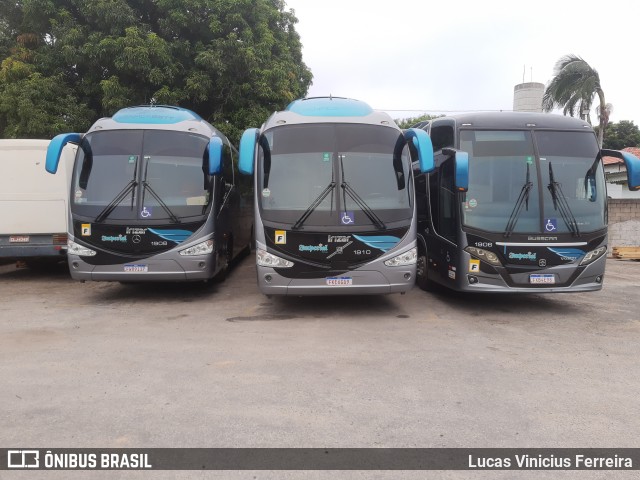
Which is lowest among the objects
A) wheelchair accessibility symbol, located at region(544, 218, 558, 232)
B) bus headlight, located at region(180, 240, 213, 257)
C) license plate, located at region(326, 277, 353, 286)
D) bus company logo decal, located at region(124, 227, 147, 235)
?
license plate, located at region(326, 277, 353, 286)

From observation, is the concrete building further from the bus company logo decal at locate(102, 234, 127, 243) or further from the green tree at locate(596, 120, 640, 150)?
the bus company logo decal at locate(102, 234, 127, 243)

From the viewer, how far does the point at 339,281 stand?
721 centimetres

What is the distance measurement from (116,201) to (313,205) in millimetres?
3334

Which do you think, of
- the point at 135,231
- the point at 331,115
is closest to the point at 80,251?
the point at 135,231

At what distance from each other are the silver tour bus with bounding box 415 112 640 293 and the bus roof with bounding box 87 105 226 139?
447 cm

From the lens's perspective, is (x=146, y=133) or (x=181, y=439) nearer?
(x=181, y=439)

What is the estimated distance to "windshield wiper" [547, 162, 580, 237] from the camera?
748 cm

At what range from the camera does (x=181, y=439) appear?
11.4 ft

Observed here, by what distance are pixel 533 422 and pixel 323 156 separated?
4.80 meters

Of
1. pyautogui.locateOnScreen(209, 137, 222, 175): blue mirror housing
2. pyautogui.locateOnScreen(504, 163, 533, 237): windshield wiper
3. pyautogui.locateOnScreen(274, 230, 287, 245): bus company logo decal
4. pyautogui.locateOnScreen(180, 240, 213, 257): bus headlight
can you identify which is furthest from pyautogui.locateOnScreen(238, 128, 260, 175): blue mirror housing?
pyautogui.locateOnScreen(504, 163, 533, 237): windshield wiper

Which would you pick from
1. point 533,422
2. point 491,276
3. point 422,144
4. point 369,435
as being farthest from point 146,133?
point 533,422

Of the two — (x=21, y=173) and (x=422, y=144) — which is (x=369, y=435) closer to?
(x=422, y=144)

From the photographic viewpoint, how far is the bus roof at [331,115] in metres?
7.76
